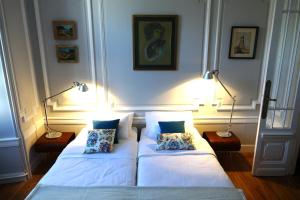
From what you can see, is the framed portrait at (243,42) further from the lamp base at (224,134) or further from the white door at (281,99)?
A: the lamp base at (224,134)

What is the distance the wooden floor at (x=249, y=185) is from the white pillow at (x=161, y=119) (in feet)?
2.79

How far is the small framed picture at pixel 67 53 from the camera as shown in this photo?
288 cm

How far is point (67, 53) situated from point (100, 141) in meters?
1.36

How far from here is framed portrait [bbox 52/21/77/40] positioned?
280 centimetres

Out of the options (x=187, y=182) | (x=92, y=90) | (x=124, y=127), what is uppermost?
(x=92, y=90)

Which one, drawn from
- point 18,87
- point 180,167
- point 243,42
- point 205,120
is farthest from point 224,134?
point 18,87

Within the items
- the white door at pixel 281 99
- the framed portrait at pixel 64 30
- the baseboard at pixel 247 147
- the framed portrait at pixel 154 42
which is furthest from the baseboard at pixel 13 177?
the baseboard at pixel 247 147

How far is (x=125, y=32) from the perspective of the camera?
286 centimetres

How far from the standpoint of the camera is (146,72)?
302 cm

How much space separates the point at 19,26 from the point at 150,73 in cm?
180

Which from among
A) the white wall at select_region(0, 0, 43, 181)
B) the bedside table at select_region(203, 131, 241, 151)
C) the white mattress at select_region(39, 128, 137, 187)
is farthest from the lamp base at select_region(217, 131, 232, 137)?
the white wall at select_region(0, 0, 43, 181)

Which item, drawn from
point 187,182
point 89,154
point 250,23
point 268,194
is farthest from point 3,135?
point 250,23

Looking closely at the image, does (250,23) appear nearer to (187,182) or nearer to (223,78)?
(223,78)

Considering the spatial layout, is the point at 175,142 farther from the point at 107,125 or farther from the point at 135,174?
the point at 107,125
